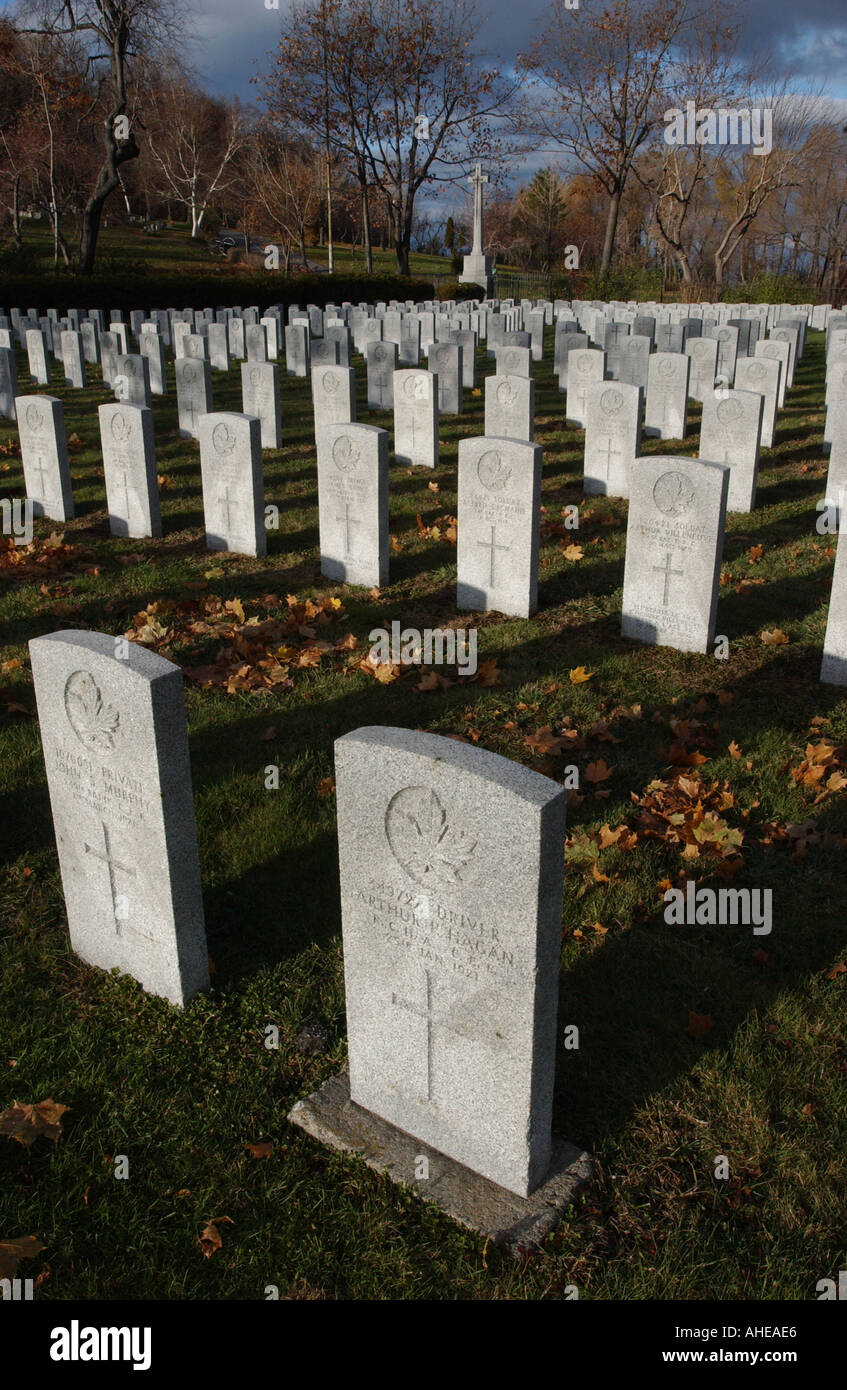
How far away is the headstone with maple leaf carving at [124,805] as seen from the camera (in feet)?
11.7

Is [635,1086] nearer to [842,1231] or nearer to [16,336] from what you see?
[842,1231]

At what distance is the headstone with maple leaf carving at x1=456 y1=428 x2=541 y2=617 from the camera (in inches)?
284

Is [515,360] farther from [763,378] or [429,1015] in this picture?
[429,1015]

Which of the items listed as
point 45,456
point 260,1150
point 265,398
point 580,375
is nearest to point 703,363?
point 580,375

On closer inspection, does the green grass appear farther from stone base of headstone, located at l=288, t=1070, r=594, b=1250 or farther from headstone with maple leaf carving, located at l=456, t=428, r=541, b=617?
headstone with maple leaf carving, located at l=456, t=428, r=541, b=617

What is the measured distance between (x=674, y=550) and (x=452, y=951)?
184 inches

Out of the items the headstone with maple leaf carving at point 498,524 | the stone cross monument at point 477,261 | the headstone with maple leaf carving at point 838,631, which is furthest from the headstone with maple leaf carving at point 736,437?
the stone cross monument at point 477,261

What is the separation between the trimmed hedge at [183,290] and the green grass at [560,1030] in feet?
75.2

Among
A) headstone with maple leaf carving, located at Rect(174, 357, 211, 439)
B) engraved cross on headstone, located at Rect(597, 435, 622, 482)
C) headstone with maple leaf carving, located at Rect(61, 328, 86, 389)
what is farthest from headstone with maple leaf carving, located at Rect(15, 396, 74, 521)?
headstone with maple leaf carving, located at Rect(61, 328, 86, 389)

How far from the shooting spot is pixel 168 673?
3506mm

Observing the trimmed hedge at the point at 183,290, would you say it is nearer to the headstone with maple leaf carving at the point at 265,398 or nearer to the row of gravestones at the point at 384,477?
the headstone with maple leaf carving at the point at 265,398

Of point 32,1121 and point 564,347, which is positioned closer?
point 32,1121

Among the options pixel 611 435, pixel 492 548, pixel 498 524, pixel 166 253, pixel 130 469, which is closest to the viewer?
pixel 498 524

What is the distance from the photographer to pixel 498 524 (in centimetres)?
752
